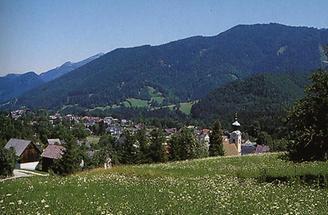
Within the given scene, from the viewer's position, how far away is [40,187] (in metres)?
18.0

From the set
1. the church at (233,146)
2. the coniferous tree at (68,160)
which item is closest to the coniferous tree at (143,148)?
the church at (233,146)

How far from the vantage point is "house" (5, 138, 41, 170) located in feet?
343

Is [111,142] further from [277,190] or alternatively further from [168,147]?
[277,190]

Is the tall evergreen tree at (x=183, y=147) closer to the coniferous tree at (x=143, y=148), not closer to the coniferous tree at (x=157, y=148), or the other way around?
the coniferous tree at (x=157, y=148)

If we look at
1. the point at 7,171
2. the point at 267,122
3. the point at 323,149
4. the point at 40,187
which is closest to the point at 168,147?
the point at 7,171

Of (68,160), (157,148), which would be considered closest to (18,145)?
(157,148)

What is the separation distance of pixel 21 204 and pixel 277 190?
9.39 metres

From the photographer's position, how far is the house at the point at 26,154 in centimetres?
10447

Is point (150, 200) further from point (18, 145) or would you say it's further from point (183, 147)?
point (18, 145)

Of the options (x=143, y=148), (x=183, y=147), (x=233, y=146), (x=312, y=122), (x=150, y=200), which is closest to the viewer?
(x=150, y=200)

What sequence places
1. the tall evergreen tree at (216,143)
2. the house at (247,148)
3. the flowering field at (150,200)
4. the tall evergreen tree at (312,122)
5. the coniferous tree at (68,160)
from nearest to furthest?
the flowering field at (150,200), the tall evergreen tree at (312,122), the coniferous tree at (68,160), the tall evergreen tree at (216,143), the house at (247,148)

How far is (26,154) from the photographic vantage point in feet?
348

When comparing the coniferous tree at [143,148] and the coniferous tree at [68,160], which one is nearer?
the coniferous tree at [68,160]

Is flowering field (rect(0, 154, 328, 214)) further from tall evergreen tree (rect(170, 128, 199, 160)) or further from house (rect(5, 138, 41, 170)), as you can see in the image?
house (rect(5, 138, 41, 170))
